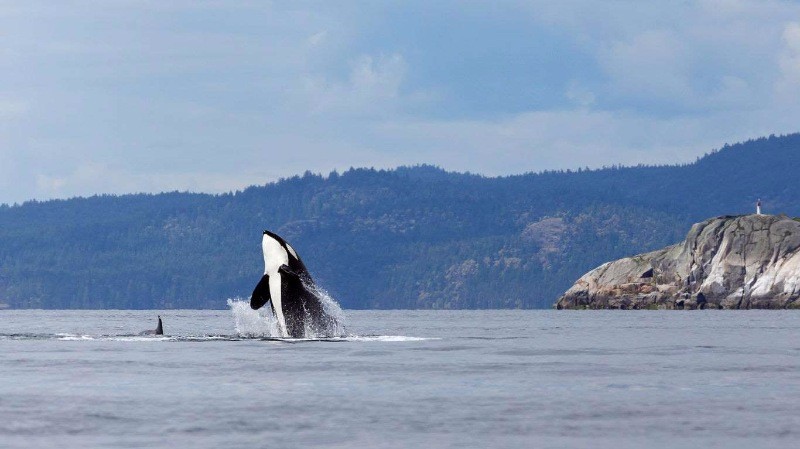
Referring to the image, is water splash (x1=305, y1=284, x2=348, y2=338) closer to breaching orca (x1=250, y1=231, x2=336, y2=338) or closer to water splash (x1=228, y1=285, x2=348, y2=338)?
water splash (x1=228, y1=285, x2=348, y2=338)

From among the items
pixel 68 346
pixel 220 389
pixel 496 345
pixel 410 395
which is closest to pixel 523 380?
pixel 410 395

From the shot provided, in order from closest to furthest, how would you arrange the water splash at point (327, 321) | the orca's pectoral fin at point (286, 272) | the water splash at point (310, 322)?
1. the orca's pectoral fin at point (286, 272)
2. the water splash at point (327, 321)
3. the water splash at point (310, 322)

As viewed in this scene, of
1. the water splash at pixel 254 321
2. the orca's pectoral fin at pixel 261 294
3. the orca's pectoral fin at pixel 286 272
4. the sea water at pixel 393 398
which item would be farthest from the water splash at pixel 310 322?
the sea water at pixel 393 398

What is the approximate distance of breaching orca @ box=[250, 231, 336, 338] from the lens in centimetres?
5497

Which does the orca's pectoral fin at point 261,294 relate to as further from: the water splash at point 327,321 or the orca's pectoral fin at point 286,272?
the water splash at point 327,321

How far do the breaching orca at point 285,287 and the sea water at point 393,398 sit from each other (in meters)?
2.95

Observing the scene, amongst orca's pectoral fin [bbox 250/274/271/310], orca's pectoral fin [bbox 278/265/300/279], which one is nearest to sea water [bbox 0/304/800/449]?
orca's pectoral fin [bbox 250/274/271/310]

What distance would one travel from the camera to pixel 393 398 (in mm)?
32312

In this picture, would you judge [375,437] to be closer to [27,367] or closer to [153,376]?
[153,376]

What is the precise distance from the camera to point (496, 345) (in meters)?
61.7

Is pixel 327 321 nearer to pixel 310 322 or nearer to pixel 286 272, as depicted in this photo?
pixel 310 322

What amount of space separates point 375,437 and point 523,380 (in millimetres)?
12962

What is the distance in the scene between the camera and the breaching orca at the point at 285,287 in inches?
2164

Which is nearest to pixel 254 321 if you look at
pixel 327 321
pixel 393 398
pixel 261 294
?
pixel 327 321
